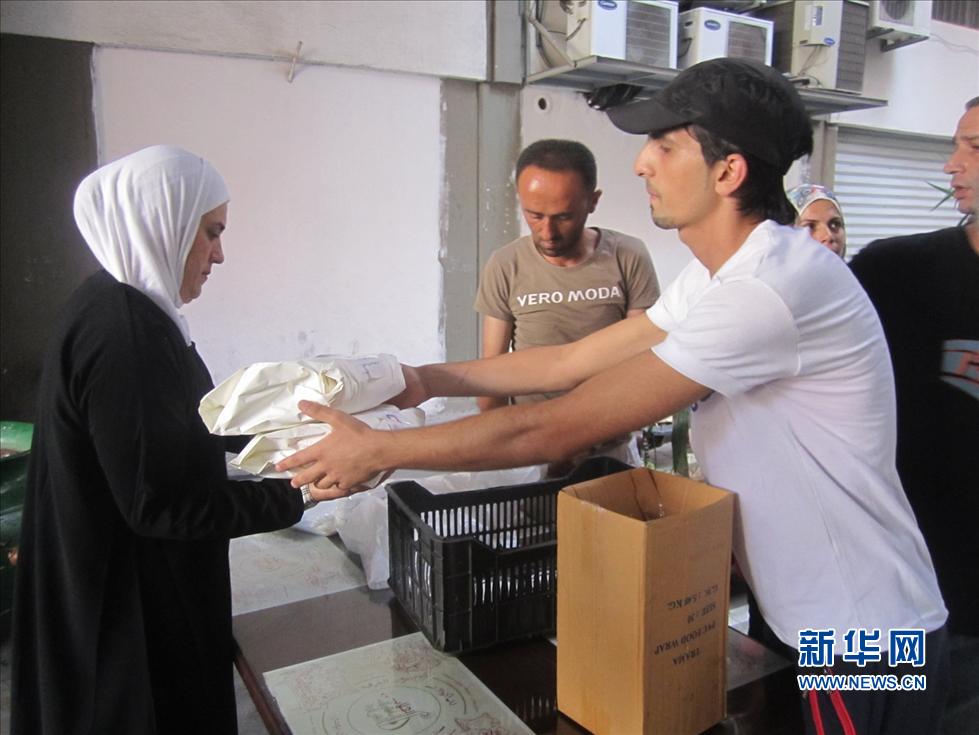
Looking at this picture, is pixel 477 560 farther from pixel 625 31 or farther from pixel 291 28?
pixel 625 31

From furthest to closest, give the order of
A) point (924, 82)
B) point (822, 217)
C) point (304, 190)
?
point (924, 82)
point (304, 190)
point (822, 217)

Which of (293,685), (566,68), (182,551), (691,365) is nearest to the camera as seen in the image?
(691,365)

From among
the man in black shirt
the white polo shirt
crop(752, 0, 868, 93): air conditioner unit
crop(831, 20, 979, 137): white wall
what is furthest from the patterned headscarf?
crop(831, 20, 979, 137): white wall

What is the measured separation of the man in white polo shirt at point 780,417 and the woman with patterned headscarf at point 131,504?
0.38 m

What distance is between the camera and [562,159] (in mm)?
2105

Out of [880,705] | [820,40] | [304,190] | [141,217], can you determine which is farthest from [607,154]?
[880,705]

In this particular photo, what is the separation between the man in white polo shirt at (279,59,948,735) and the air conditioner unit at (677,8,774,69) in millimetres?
3433

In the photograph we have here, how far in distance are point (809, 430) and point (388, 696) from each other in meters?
0.70

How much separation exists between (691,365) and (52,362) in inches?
37.2

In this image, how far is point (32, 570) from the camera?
3.79ft

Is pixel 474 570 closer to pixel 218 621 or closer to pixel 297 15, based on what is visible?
pixel 218 621

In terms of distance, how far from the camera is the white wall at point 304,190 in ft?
9.96

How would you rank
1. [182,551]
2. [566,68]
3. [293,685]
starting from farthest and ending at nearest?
[566,68] → [182,551] → [293,685]

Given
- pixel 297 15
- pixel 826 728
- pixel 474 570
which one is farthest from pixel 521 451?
pixel 297 15
